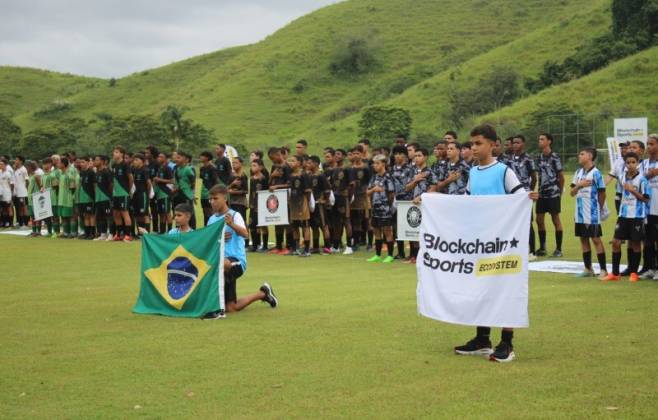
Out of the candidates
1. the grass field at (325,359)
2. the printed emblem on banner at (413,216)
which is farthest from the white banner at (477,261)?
the printed emblem on banner at (413,216)

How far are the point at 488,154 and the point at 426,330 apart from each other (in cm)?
232

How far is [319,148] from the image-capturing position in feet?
253

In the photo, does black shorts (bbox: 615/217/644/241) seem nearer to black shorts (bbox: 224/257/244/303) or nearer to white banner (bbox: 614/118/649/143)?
black shorts (bbox: 224/257/244/303)

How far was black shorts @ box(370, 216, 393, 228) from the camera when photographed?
59.9ft

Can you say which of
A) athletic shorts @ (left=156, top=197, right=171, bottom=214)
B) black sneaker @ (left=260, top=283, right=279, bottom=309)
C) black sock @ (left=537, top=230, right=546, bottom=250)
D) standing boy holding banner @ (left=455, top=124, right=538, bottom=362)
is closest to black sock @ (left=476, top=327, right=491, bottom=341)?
standing boy holding banner @ (left=455, top=124, right=538, bottom=362)

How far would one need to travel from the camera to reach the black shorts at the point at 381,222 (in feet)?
59.9

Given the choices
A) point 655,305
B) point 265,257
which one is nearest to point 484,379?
point 655,305

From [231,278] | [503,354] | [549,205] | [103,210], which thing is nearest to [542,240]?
[549,205]

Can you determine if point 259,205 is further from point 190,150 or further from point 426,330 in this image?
point 190,150

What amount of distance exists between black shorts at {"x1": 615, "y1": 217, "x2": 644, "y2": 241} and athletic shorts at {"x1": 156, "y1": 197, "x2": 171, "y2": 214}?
13.2m

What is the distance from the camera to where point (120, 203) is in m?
23.9

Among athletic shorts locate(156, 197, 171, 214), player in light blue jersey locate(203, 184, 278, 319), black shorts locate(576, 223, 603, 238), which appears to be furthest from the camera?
athletic shorts locate(156, 197, 171, 214)

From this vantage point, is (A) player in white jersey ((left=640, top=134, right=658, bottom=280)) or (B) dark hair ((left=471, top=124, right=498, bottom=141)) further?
(A) player in white jersey ((left=640, top=134, right=658, bottom=280))

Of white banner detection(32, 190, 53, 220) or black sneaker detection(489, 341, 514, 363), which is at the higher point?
white banner detection(32, 190, 53, 220)
